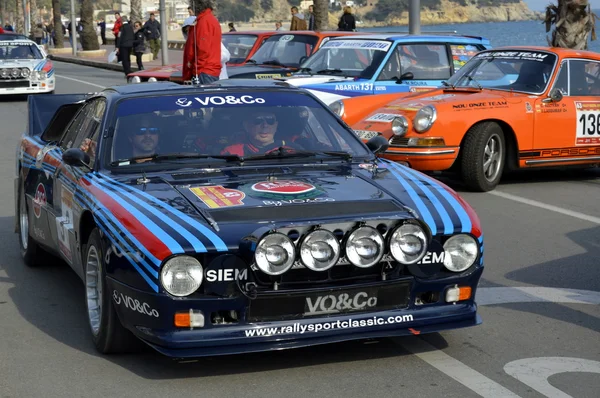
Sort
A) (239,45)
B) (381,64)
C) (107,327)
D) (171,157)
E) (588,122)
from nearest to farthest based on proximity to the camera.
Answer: (107,327) → (171,157) → (588,122) → (381,64) → (239,45)

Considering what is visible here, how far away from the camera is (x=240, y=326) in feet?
15.8

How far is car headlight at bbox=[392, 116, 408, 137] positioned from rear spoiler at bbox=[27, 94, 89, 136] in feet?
10.2

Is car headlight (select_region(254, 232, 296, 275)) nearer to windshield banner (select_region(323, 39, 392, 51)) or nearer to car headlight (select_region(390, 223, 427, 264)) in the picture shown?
car headlight (select_region(390, 223, 427, 264))

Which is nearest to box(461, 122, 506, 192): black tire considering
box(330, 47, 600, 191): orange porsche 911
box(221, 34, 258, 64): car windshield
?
box(330, 47, 600, 191): orange porsche 911

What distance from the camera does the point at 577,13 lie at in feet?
54.4

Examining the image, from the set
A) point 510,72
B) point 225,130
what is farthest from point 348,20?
point 225,130

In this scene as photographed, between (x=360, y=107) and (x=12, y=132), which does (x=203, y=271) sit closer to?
(x=360, y=107)

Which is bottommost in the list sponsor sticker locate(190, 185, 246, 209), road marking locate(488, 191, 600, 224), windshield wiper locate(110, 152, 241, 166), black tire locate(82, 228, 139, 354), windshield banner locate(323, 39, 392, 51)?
road marking locate(488, 191, 600, 224)

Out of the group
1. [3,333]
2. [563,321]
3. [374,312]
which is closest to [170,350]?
[374,312]

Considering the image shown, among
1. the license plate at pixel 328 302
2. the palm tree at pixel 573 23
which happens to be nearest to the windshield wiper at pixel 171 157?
the license plate at pixel 328 302

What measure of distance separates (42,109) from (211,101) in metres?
2.88

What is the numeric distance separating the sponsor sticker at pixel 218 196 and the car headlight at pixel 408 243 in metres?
0.77

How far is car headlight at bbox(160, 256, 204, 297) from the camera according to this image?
15.5 feet

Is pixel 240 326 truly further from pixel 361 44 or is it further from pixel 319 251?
pixel 361 44
